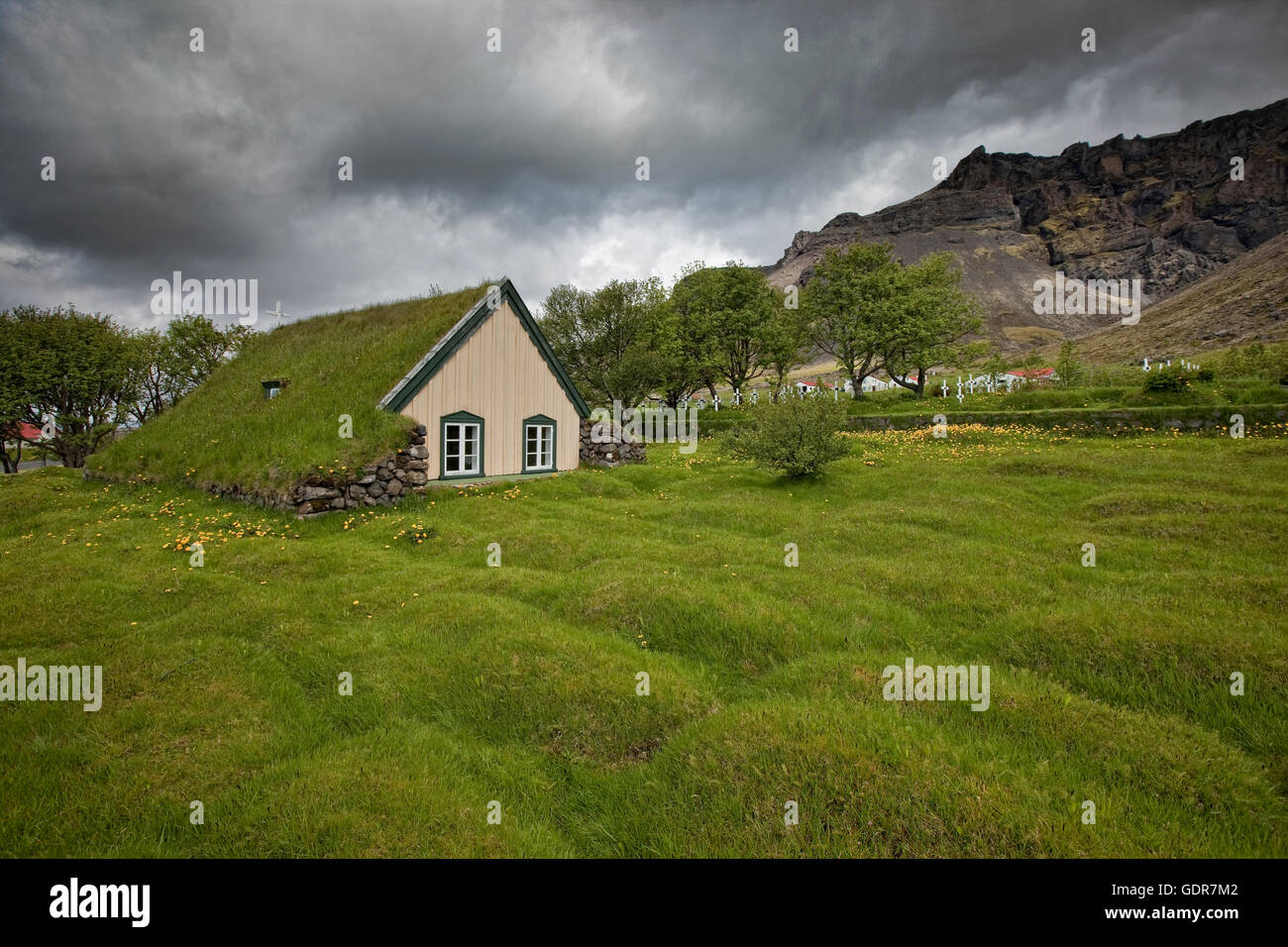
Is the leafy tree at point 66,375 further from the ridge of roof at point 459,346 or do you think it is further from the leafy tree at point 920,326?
the leafy tree at point 920,326

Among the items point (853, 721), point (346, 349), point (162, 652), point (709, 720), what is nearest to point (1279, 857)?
point (853, 721)

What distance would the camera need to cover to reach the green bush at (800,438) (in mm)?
18578

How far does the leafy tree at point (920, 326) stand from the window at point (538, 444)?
111 ft

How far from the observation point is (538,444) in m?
22.3

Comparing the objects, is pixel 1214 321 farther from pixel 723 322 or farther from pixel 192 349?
pixel 192 349

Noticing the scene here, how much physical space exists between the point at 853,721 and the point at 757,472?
16.8 m

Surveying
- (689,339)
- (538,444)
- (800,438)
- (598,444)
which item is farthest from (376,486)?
(689,339)

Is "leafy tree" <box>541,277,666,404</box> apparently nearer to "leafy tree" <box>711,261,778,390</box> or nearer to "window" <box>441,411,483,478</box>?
Result: "leafy tree" <box>711,261,778,390</box>

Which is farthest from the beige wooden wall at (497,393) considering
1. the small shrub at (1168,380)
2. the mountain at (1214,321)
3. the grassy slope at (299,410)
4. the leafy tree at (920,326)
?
the mountain at (1214,321)

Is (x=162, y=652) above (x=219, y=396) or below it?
below

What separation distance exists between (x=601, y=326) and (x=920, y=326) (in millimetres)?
26700

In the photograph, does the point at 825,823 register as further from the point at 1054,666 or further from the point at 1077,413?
the point at 1077,413
